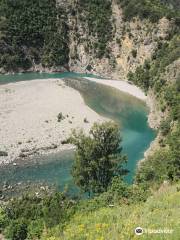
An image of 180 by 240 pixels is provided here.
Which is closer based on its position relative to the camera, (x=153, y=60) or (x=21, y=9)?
(x=153, y=60)

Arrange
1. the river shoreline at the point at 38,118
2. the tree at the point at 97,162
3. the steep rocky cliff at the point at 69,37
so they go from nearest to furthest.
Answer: the tree at the point at 97,162, the river shoreline at the point at 38,118, the steep rocky cliff at the point at 69,37

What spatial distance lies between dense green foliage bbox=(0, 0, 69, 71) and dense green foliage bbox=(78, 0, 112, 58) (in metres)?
7.60

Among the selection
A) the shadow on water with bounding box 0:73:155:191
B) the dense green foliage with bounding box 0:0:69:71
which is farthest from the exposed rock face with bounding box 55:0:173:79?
the shadow on water with bounding box 0:73:155:191

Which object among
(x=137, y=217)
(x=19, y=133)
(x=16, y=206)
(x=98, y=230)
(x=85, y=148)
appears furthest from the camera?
(x=19, y=133)

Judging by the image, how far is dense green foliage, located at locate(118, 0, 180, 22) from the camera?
412 ft

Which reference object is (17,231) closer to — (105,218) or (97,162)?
(105,218)

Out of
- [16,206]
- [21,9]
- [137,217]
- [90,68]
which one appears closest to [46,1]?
[21,9]

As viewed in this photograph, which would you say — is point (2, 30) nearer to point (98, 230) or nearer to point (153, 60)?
point (153, 60)

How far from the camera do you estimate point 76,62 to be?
142750 millimetres

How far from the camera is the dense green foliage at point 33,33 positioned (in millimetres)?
140125

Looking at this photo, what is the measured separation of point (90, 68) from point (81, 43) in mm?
9936

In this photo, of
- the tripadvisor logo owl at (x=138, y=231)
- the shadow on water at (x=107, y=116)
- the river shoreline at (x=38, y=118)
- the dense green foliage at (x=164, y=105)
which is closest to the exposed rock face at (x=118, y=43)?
the dense green foliage at (x=164, y=105)

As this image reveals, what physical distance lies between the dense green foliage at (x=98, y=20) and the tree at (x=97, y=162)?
85828 millimetres

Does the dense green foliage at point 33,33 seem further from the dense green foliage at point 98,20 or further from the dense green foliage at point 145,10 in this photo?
the dense green foliage at point 145,10
